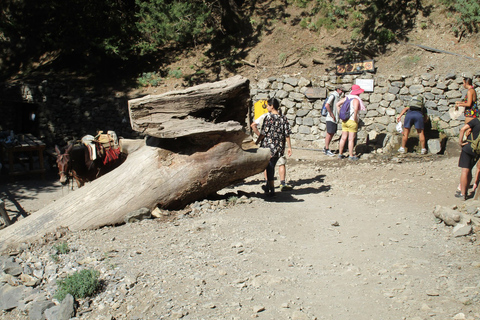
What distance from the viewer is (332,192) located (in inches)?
322

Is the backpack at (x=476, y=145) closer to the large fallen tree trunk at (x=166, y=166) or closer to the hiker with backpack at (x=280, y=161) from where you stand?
the hiker with backpack at (x=280, y=161)

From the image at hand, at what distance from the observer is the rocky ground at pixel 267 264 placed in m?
3.82

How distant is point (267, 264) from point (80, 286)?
1.93 meters

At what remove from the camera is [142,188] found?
604 centimetres

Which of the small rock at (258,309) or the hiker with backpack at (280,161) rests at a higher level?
the hiker with backpack at (280,161)

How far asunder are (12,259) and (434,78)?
11.2m

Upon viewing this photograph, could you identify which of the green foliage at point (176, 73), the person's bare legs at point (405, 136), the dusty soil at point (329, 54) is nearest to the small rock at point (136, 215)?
the person's bare legs at point (405, 136)

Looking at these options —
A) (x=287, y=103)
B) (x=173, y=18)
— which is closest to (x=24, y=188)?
(x=287, y=103)

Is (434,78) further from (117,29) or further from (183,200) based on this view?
(117,29)

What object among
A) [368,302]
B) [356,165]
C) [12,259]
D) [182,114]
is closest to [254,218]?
[182,114]

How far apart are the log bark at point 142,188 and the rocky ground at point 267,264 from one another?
0.76ft

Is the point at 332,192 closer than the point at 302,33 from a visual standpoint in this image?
Yes

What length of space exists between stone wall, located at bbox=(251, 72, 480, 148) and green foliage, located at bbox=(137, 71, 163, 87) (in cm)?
423

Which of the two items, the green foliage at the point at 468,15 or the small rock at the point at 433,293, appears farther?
the green foliage at the point at 468,15
